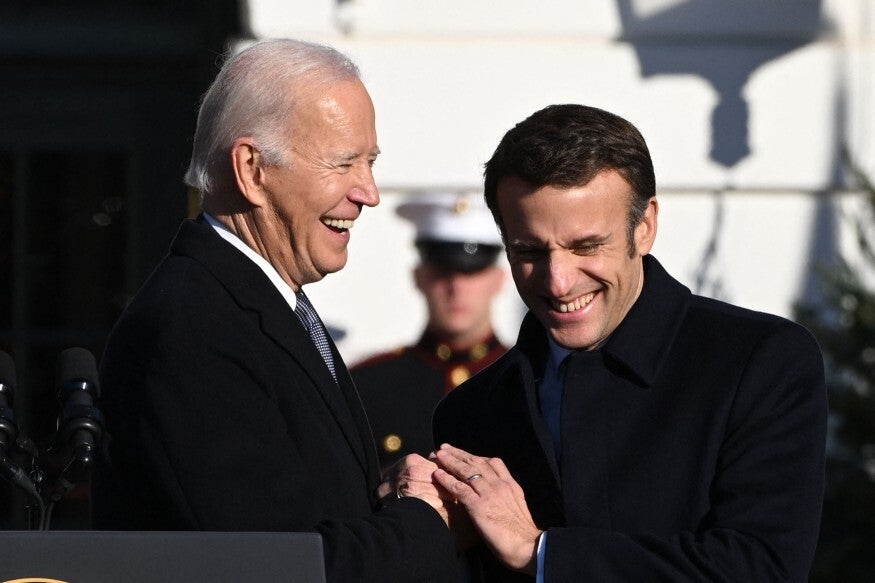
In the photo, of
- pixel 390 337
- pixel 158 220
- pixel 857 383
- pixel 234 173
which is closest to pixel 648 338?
pixel 234 173

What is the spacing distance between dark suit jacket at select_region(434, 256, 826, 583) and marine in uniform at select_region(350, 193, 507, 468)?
181 cm

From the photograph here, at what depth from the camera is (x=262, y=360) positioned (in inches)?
91.4

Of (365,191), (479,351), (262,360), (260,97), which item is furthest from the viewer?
(479,351)

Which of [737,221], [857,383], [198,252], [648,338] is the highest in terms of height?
[198,252]

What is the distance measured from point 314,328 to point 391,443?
1.81 metres

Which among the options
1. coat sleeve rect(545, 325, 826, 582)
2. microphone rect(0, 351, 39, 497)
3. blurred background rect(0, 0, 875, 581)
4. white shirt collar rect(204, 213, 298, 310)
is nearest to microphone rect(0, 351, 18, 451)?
microphone rect(0, 351, 39, 497)

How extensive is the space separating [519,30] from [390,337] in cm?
105

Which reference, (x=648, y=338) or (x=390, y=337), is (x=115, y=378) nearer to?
(x=648, y=338)

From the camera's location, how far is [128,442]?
222 cm

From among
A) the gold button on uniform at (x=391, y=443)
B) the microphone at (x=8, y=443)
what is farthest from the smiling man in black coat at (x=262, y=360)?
the gold button on uniform at (x=391, y=443)

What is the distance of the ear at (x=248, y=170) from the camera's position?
2439 millimetres

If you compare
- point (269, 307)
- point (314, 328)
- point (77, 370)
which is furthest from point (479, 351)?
point (77, 370)

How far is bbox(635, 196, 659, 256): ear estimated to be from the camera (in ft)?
8.14

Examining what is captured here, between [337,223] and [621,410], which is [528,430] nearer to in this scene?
[621,410]
